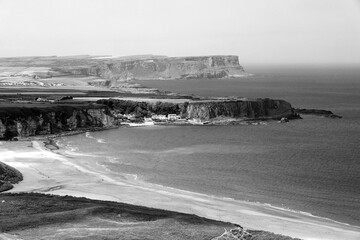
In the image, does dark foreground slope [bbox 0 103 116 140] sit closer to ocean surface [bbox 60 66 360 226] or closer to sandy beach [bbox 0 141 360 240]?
ocean surface [bbox 60 66 360 226]

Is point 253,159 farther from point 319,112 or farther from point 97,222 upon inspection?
point 319,112

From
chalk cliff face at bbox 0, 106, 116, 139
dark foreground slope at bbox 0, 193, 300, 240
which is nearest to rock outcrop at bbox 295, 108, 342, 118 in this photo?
chalk cliff face at bbox 0, 106, 116, 139

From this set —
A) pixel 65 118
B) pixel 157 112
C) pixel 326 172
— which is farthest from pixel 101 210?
pixel 157 112

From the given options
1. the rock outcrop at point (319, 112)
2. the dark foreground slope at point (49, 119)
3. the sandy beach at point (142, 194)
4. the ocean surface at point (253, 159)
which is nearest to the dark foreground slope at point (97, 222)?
the sandy beach at point (142, 194)

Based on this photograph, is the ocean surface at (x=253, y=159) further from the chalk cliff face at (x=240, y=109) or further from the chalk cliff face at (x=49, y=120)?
the chalk cliff face at (x=240, y=109)

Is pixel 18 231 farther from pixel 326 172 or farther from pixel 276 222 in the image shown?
pixel 326 172

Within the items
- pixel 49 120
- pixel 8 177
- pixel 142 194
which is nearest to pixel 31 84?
pixel 49 120
